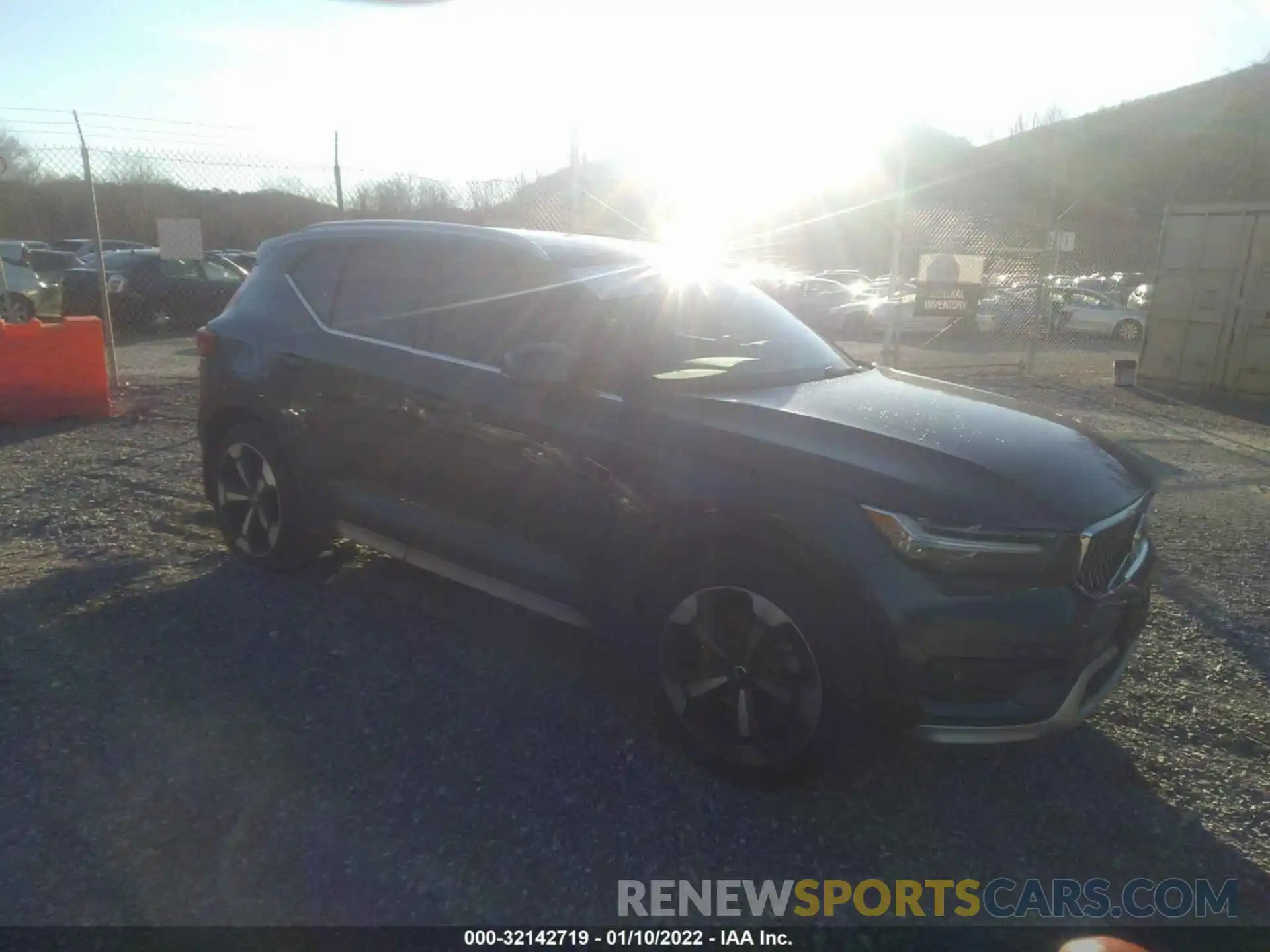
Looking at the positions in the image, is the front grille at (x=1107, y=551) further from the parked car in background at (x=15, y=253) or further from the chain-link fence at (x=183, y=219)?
the parked car in background at (x=15, y=253)

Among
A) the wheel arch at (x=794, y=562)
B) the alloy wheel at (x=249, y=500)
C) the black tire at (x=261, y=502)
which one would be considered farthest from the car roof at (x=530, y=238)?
the wheel arch at (x=794, y=562)

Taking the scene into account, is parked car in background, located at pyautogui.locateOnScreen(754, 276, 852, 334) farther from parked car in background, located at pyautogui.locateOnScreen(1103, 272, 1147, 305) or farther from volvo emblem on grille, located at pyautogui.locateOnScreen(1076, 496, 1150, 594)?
volvo emblem on grille, located at pyautogui.locateOnScreen(1076, 496, 1150, 594)

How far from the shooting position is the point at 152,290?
1766 cm

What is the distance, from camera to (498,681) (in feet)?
12.4

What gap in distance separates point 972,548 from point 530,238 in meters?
2.40

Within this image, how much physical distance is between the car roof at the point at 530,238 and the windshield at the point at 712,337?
284mm

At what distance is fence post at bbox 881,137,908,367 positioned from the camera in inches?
375

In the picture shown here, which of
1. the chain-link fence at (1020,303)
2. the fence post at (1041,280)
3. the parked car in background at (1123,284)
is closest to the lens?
the fence post at (1041,280)

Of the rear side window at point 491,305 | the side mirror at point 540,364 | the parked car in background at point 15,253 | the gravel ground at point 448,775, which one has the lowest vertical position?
the gravel ground at point 448,775

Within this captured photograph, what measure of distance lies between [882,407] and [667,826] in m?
1.61

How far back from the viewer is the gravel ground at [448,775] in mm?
2648

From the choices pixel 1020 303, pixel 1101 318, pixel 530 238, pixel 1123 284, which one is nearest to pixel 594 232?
pixel 530 238

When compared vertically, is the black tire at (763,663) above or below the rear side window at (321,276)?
below

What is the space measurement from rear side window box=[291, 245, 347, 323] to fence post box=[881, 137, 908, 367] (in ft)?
19.9
